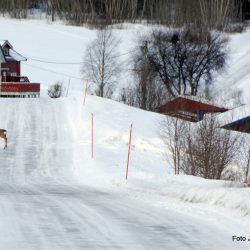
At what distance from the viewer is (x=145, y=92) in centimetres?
6144

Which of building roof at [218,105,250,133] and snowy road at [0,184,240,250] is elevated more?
building roof at [218,105,250,133]

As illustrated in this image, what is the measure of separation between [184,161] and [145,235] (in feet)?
42.4

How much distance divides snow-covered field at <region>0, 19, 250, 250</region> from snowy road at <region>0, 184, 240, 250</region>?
0.02m

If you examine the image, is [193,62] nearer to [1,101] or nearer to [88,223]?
[1,101]

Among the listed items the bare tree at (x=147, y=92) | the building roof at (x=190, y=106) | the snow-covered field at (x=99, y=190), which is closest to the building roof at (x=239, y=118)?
the building roof at (x=190, y=106)

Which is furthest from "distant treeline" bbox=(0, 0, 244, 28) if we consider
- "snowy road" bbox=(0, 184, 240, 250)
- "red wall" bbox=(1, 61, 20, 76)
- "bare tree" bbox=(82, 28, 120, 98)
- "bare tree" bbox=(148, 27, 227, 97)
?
"snowy road" bbox=(0, 184, 240, 250)

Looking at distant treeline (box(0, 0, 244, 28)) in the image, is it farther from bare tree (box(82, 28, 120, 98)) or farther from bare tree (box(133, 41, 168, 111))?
bare tree (box(133, 41, 168, 111))

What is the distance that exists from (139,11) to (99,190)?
326 feet

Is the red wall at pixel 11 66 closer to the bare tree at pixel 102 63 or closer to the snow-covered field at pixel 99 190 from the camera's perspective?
the bare tree at pixel 102 63

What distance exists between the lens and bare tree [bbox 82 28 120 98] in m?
75.2

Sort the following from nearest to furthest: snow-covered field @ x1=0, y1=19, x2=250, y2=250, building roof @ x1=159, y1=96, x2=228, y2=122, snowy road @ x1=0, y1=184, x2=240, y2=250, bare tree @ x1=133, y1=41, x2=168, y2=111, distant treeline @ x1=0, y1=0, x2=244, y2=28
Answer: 1. snowy road @ x1=0, y1=184, x2=240, y2=250
2. snow-covered field @ x1=0, y1=19, x2=250, y2=250
3. building roof @ x1=159, y1=96, x2=228, y2=122
4. bare tree @ x1=133, y1=41, x2=168, y2=111
5. distant treeline @ x1=0, y1=0, x2=244, y2=28

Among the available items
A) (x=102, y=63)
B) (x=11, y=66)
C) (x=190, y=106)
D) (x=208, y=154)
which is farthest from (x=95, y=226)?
(x=102, y=63)

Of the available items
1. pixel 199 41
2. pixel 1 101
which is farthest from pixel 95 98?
pixel 199 41

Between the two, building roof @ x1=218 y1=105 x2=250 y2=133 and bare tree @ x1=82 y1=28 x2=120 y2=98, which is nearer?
building roof @ x1=218 y1=105 x2=250 y2=133
